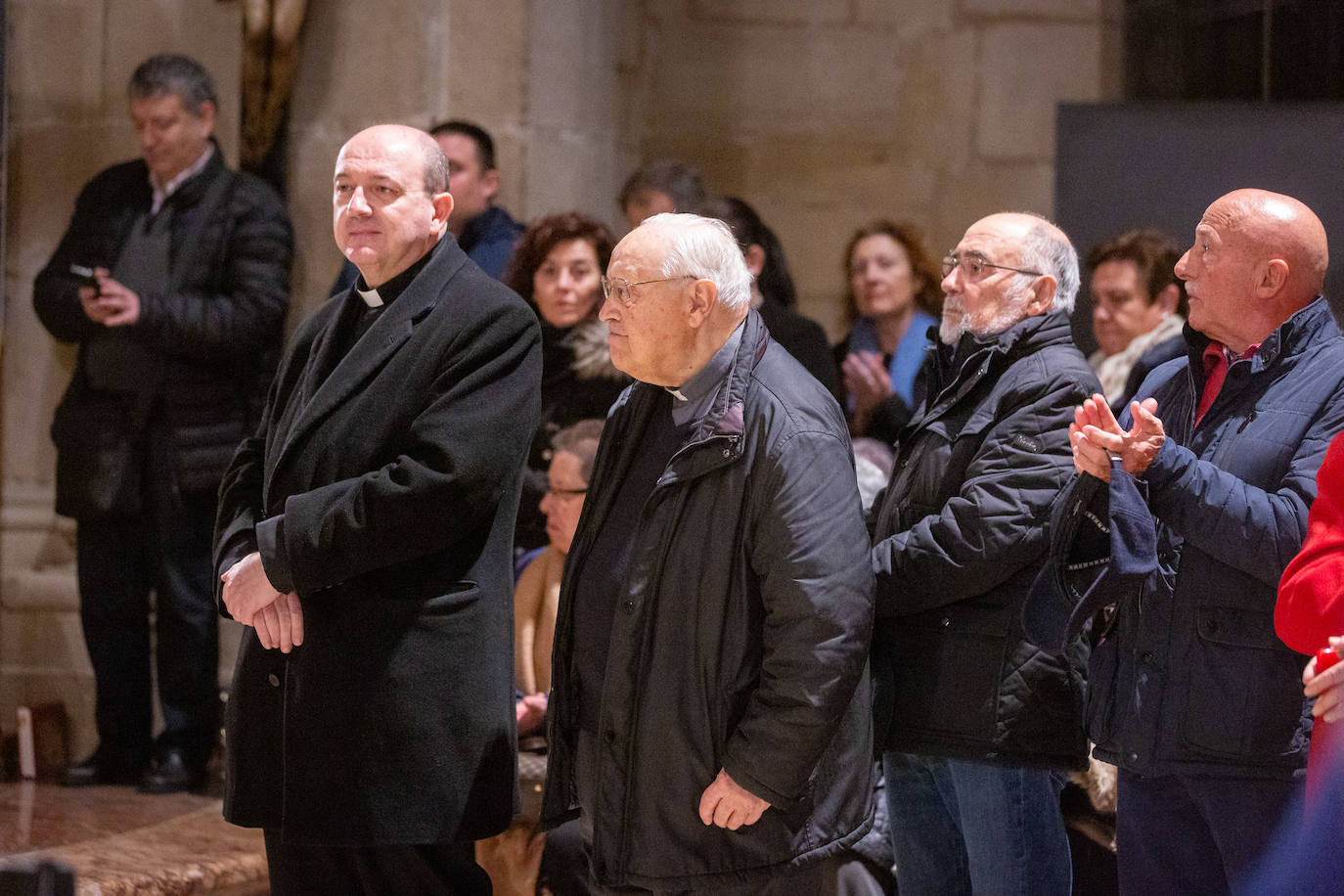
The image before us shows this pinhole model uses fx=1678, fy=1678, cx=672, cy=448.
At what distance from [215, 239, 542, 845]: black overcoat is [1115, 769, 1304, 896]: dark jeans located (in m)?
1.17

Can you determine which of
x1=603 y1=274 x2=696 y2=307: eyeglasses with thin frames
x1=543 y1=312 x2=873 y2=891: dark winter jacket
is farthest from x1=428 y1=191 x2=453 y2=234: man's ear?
x1=543 y1=312 x2=873 y2=891: dark winter jacket

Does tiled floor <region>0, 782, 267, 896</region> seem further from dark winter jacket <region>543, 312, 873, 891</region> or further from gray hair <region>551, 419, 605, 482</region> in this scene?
dark winter jacket <region>543, 312, 873, 891</region>

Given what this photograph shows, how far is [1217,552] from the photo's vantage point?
2.85m

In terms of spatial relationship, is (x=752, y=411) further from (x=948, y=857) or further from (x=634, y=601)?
(x=948, y=857)

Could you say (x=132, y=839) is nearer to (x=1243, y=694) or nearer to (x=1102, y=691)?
(x=1102, y=691)

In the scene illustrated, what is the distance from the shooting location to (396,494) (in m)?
2.97

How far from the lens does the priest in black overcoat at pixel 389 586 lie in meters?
3.03

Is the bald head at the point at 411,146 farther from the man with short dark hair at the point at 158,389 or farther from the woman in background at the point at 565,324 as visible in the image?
the man with short dark hair at the point at 158,389

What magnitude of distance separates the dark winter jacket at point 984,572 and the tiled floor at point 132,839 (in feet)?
6.39

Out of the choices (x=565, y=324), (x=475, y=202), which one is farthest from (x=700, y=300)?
(x=475, y=202)

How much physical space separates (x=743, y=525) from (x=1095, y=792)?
1653 mm

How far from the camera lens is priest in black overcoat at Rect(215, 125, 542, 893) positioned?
3025mm

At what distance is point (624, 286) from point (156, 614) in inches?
115

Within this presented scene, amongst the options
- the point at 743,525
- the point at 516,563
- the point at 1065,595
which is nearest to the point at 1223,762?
the point at 1065,595
